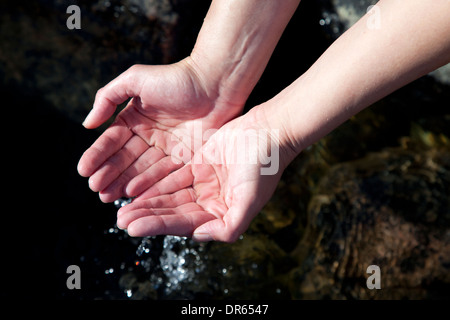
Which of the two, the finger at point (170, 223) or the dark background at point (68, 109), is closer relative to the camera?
the finger at point (170, 223)

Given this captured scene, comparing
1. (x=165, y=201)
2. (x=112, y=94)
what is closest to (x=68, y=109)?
(x=112, y=94)

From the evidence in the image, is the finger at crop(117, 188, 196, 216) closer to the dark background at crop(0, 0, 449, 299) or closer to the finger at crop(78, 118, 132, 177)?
the finger at crop(78, 118, 132, 177)

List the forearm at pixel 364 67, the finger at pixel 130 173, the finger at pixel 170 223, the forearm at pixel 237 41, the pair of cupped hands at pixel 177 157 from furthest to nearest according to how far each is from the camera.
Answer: the forearm at pixel 237 41
the finger at pixel 130 173
the pair of cupped hands at pixel 177 157
the finger at pixel 170 223
the forearm at pixel 364 67

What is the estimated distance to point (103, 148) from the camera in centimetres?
178

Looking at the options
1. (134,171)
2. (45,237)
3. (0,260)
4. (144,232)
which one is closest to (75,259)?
(45,237)

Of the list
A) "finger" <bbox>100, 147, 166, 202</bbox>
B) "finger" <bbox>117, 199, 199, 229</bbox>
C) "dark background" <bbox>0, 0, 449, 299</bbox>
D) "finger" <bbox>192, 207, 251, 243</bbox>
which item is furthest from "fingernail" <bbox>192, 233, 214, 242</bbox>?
"dark background" <bbox>0, 0, 449, 299</bbox>

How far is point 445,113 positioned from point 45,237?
293 cm

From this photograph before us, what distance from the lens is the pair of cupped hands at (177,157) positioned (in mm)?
1665

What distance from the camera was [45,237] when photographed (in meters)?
2.46

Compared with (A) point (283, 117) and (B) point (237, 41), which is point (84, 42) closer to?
(B) point (237, 41)

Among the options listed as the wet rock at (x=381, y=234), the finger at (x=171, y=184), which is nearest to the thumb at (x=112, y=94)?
the finger at (x=171, y=184)

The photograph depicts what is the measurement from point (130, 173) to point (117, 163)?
81 mm

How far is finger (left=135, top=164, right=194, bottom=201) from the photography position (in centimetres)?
181

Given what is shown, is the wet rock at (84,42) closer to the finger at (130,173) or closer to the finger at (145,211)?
the finger at (130,173)
